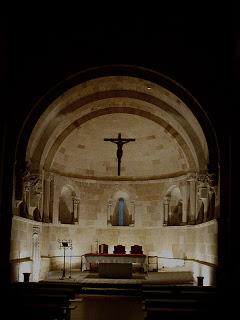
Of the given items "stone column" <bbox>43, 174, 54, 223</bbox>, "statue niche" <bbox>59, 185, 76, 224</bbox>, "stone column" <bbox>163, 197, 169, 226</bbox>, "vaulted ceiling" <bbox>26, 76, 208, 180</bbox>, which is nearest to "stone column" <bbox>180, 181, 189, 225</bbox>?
"vaulted ceiling" <bbox>26, 76, 208, 180</bbox>

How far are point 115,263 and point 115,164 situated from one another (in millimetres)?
5715

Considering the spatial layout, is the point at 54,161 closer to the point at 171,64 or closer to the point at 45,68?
the point at 45,68

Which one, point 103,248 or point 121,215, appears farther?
point 121,215

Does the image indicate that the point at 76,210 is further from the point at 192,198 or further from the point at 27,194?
the point at 192,198

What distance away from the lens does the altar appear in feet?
59.2

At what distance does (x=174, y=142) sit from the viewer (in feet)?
66.3

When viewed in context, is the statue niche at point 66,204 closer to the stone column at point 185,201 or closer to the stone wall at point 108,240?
the stone wall at point 108,240

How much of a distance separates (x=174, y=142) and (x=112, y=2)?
267 inches

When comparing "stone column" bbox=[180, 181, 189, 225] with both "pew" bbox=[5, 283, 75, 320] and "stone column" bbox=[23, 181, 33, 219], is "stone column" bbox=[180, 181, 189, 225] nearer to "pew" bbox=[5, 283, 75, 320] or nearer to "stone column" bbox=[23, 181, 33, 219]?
"stone column" bbox=[23, 181, 33, 219]

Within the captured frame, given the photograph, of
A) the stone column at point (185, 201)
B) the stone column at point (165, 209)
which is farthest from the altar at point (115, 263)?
the stone column at point (165, 209)

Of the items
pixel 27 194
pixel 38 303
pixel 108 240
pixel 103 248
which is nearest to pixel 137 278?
pixel 103 248

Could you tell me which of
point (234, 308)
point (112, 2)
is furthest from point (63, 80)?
point (234, 308)

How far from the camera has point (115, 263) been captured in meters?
18.2

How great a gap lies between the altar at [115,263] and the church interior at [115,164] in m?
0.04
